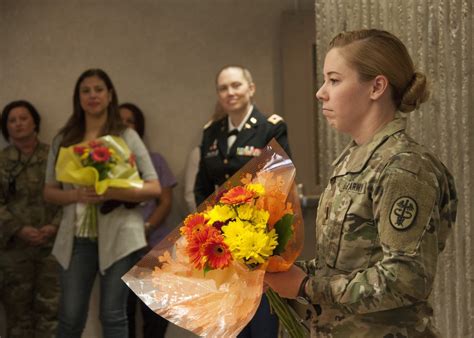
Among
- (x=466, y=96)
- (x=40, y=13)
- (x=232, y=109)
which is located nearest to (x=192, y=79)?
(x=40, y=13)

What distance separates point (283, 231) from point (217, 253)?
0.14m

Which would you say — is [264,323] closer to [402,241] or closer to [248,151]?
[248,151]

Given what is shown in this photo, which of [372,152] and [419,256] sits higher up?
[372,152]

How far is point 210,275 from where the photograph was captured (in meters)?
1.72

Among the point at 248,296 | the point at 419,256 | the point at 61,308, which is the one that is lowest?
the point at 61,308

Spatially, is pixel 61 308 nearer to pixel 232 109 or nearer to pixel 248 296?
pixel 232 109

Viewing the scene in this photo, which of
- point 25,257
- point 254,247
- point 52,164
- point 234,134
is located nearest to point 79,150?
point 52,164

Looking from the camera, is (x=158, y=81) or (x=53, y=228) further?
(x=158, y=81)

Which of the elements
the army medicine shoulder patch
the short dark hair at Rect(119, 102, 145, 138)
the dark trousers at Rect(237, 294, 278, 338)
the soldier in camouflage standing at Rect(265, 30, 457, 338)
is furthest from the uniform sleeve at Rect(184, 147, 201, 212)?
the army medicine shoulder patch

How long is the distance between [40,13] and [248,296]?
344cm

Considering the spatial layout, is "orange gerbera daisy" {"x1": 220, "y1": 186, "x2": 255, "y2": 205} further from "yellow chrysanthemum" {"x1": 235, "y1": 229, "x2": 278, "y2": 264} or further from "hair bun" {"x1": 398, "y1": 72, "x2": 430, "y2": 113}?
"hair bun" {"x1": 398, "y1": 72, "x2": 430, "y2": 113}

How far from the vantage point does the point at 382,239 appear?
1.54 meters

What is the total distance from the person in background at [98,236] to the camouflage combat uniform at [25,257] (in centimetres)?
66

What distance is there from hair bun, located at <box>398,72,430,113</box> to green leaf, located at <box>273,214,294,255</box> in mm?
328
